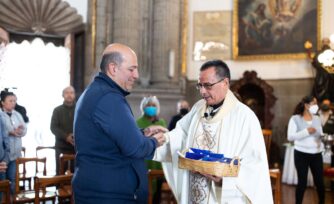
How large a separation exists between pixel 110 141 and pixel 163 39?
8.77 meters

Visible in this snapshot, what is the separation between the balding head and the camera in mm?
2863

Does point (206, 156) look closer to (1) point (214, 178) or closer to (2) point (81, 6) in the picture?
(1) point (214, 178)

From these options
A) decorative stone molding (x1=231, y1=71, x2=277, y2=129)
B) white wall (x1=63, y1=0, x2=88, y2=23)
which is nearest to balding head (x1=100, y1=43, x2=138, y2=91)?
decorative stone molding (x1=231, y1=71, x2=277, y2=129)

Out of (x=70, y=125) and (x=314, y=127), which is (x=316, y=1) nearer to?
(x=314, y=127)

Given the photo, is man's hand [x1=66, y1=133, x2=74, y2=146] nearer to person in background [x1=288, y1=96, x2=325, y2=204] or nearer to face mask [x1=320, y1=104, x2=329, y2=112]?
person in background [x1=288, y1=96, x2=325, y2=204]

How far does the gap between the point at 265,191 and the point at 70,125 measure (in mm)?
4402

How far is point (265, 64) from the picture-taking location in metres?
11.9

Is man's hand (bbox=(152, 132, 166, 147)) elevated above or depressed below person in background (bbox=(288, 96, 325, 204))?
above

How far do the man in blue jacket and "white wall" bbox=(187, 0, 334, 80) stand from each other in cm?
939

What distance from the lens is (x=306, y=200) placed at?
751cm

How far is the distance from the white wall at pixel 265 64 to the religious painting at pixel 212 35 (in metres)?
0.14

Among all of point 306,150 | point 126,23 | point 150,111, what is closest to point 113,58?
point 150,111

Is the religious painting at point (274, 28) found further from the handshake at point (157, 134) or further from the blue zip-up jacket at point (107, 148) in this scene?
the blue zip-up jacket at point (107, 148)

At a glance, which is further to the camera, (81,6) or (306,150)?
(81,6)
